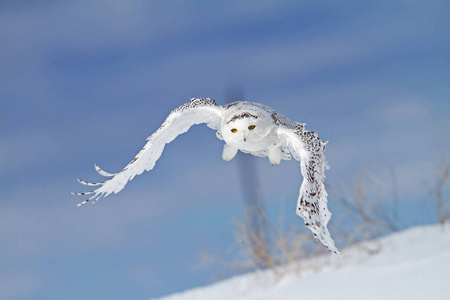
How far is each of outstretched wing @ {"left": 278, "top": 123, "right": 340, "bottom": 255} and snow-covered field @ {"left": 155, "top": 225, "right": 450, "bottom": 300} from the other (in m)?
2.21

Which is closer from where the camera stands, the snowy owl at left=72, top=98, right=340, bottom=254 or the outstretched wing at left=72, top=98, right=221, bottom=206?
the snowy owl at left=72, top=98, right=340, bottom=254

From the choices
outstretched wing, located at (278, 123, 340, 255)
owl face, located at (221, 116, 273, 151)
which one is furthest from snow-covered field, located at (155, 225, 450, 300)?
owl face, located at (221, 116, 273, 151)

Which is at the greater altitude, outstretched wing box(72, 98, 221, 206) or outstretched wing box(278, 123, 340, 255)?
outstretched wing box(72, 98, 221, 206)

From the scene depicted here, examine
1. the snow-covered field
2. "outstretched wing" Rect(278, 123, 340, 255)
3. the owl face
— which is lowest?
"outstretched wing" Rect(278, 123, 340, 255)

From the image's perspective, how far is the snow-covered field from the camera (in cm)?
479

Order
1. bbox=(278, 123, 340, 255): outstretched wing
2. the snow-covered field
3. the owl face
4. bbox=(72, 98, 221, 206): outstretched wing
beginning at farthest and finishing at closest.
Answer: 1. the snow-covered field
2. bbox=(72, 98, 221, 206): outstretched wing
3. the owl face
4. bbox=(278, 123, 340, 255): outstretched wing

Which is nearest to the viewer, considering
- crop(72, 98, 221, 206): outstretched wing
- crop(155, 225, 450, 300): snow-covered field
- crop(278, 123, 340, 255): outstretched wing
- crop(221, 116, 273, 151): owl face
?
crop(278, 123, 340, 255): outstretched wing

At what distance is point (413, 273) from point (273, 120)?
3024 millimetres

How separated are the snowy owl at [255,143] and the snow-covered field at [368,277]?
222cm

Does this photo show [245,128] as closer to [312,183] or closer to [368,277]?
[312,183]

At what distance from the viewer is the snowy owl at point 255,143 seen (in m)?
2.53

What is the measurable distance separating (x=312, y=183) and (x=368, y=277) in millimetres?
3249

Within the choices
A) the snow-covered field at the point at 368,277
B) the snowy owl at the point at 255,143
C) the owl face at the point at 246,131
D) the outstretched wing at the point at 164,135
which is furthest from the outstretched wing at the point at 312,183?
the snow-covered field at the point at 368,277

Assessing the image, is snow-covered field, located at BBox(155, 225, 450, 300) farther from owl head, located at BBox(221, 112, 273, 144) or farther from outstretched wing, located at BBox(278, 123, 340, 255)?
owl head, located at BBox(221, 112, 273, 144)
